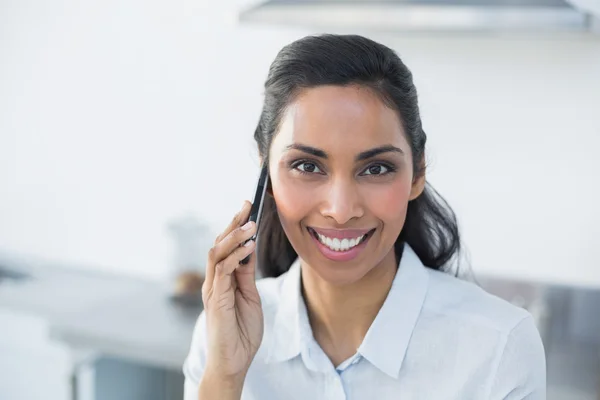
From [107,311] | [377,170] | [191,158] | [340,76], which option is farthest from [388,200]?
[191,158]

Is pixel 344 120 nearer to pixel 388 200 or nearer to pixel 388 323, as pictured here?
pixel 388 200

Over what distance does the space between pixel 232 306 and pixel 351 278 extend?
6.6 inches

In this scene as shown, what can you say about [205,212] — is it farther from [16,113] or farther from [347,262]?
[347,262]

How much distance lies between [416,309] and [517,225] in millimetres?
1132

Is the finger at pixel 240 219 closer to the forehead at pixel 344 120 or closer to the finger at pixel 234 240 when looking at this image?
the finger at pixel 234 240

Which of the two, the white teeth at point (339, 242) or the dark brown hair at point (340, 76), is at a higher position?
the dark brown hair at point (340, 76)

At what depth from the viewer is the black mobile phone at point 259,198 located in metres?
1.05

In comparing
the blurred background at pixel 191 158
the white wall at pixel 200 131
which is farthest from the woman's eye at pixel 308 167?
the white wall at pixel 200 131

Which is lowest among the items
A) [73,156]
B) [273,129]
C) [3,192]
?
[3,192]

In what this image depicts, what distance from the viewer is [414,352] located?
3.59 feet

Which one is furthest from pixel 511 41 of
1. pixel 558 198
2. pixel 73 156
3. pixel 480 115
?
pixel 73 156

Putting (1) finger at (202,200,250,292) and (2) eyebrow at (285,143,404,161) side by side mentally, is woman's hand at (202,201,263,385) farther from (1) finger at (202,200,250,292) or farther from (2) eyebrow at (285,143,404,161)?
(2) eyebrow at (285,143,404,161)

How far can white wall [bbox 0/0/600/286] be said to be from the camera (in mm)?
2074

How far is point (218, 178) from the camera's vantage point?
2518 millimetres
